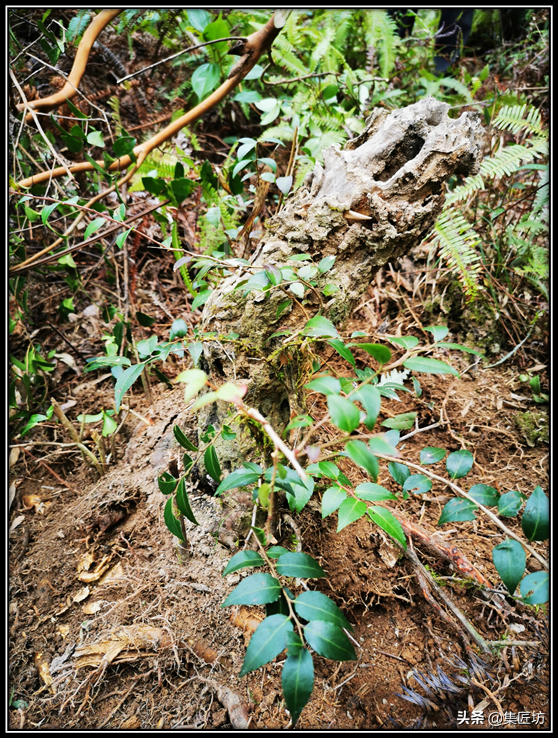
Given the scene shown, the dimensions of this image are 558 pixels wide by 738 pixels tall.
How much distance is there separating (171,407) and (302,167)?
156 centimetres

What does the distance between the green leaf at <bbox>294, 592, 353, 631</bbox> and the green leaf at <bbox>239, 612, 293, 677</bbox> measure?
4 centimetres

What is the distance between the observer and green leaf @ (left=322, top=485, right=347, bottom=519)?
2.82 ft

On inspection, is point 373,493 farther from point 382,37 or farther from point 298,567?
point 382,37

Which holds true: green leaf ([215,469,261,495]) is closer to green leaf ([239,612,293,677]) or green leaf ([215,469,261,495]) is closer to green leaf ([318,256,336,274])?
green leaf ([239,612,293,677])

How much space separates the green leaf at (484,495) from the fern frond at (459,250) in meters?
1.29

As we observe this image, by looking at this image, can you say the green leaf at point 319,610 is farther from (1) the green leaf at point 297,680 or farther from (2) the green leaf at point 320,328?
(2) the green leaf at point 320,328

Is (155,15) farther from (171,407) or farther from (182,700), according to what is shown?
(182,700)

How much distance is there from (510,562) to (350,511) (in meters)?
0.37

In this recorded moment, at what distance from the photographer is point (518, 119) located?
2.30m

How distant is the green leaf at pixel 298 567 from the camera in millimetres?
828

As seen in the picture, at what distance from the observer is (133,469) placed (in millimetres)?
1647

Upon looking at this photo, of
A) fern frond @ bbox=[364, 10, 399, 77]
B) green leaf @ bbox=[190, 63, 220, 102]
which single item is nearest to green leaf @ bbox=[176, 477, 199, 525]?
green leaf @ bbox=[190, 63, 220, 102]

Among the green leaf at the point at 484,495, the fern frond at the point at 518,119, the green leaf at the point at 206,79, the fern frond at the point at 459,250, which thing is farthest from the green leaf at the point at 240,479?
the fern frond at the point at 518,119

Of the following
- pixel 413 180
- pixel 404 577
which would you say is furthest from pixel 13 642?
pixel 413 180
